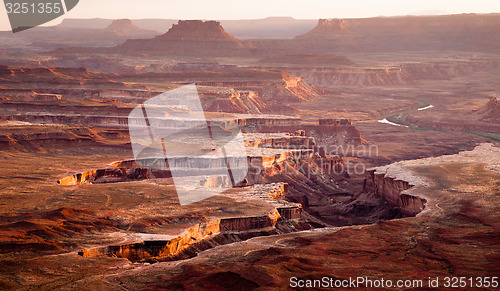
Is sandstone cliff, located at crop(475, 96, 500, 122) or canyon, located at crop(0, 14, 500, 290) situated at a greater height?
canyon, located at crop(0, 14, 500, 290)

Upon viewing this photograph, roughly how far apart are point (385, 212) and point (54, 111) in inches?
2807

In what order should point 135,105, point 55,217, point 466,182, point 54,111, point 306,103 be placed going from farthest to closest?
point 306,103 < point 135,105 < point 54,111 < point 466,182 < point 55,217

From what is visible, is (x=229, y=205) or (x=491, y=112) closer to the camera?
(x=229, y=205)

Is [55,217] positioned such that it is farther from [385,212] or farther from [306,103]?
[306,103]

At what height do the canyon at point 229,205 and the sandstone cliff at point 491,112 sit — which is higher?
the canyon at point 229,205

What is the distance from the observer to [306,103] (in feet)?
630

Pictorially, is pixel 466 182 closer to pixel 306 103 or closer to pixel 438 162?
pixel 438 162

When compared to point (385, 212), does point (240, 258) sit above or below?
above

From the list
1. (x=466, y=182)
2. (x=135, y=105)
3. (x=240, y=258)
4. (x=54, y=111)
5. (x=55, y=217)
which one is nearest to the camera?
(x=240, y=258)

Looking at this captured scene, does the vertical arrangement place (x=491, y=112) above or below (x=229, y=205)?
below

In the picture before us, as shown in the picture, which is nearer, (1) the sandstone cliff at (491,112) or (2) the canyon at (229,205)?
(2) the canyon at (229,205)

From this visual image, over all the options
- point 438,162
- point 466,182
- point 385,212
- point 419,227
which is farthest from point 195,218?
point 438,162

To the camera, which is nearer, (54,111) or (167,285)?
(167,285)

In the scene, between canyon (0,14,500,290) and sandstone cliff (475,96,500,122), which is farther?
sandstone cliff (475,96,500,122)
